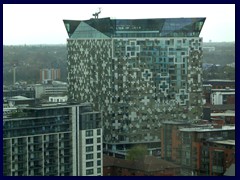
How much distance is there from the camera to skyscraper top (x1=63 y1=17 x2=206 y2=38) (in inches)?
283

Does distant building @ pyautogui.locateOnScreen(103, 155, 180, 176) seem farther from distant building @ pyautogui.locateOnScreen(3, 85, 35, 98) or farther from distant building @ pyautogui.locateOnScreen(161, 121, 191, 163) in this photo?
distant building @ pyautogui.locateOnScreen(3, 85, 35, 98)

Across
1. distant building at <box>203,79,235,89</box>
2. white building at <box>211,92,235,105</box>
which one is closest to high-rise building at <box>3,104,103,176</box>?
distant building at <box>203,79,235,89</box>

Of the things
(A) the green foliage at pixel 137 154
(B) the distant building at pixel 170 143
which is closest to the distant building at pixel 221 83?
(B) the distant building at pixel 170 143

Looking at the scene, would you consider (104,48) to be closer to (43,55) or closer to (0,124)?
(43,55)

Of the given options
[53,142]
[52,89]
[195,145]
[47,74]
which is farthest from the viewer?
[52,89]

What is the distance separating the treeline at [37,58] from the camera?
532 cm

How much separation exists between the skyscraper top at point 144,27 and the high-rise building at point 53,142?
2.96m

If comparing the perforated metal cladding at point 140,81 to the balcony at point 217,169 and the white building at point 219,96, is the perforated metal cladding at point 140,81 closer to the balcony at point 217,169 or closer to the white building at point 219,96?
the white building at point 219,96

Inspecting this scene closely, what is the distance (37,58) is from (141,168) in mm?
2610

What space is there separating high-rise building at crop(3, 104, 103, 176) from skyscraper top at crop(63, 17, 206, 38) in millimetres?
2956

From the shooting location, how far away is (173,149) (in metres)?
4.84

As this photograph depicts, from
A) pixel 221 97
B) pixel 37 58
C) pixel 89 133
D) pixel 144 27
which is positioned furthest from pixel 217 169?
pixel 221 97

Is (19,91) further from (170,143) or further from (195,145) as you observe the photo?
(195,145)

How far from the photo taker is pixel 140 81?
7219mm
